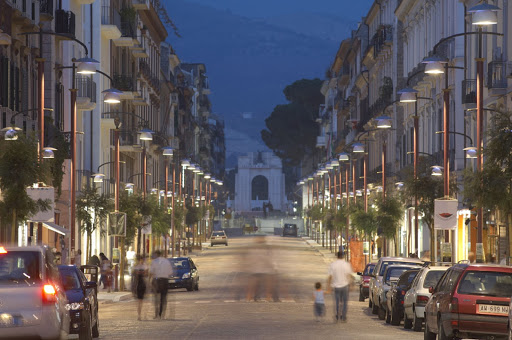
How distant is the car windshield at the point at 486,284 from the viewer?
73.1 feet

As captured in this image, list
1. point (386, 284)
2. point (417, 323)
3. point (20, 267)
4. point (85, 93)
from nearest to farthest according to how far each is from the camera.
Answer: point (20, 267), point (417, 323), point (386, 284), point (85, 93)

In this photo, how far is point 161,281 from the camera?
3309cm

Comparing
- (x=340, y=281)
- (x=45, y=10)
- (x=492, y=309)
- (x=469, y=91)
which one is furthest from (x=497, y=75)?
(x=492, y=309)

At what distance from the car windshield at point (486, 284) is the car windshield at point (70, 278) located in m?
7.23

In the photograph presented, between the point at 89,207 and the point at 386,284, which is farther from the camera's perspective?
the point at 89,207

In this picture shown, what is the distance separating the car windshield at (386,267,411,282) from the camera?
1371 inches

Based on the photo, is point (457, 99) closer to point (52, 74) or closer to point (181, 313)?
point (52, 74)

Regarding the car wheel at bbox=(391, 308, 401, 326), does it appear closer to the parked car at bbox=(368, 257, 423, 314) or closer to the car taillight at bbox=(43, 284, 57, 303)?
the parked car at bbox=(368, 257, 423, 314)

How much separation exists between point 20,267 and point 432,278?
11.9 meters

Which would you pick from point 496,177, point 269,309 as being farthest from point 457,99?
point 496,177

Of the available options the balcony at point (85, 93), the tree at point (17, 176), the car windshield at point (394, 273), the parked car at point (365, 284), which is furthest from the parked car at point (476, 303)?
the balcony at point (85, 93)

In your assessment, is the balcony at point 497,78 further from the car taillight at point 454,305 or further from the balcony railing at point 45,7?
the car taillight at point 454,305

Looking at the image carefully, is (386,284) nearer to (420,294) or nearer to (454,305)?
(420,294)

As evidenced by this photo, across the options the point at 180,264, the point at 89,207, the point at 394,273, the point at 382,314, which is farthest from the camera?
the point at 89,207
